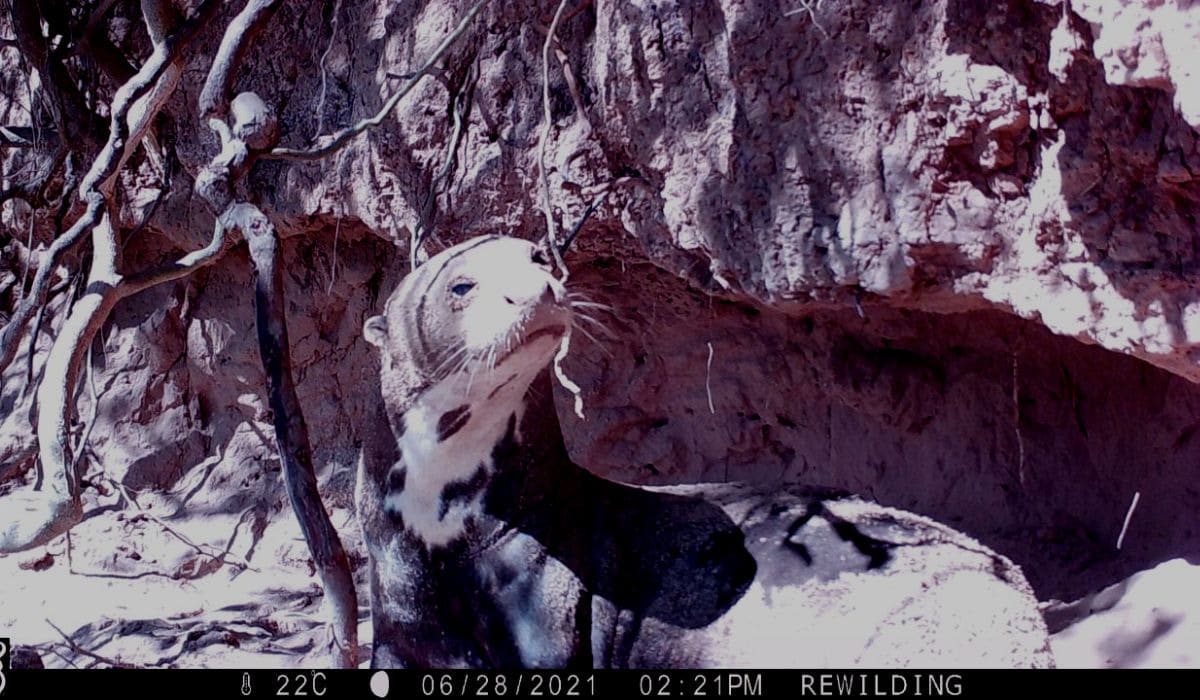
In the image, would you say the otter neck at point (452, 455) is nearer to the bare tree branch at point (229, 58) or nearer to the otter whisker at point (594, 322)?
the otter whisker at point (594, 322)

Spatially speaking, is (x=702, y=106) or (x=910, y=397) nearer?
(x=702, y=106)

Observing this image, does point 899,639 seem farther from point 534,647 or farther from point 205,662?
point 205,662

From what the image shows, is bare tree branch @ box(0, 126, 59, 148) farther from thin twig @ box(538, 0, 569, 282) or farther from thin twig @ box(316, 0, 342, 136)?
thin twig @ box(538, 0, 569, 282)

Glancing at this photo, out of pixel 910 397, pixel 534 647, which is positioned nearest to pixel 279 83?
pixel 910 397

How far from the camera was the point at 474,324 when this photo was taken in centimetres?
288

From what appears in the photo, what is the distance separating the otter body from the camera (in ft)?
9.24

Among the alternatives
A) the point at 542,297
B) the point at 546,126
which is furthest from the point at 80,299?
the point at 542,297

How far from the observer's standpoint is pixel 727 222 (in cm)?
393

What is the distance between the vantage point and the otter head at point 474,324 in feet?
9.30

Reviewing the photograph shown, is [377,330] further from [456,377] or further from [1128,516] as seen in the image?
[1128,516]

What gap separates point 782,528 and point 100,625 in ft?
10.4

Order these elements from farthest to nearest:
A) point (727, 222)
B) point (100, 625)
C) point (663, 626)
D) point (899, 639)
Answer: point (100, 625), point (727, 222), point (663, 626), point (899, 639)

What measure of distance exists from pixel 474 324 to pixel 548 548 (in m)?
0.57

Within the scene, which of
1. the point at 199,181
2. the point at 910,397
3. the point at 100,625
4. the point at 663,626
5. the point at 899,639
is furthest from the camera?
the point at 100,625
